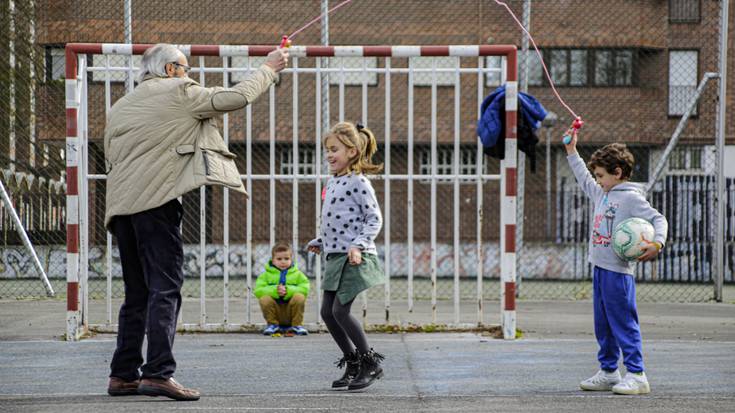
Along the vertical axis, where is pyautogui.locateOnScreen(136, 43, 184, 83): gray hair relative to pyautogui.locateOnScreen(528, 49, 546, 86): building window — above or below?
below

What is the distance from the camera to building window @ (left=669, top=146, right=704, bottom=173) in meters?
19.2

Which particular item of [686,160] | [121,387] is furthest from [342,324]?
[686,160]

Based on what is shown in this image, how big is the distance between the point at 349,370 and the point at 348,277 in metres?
0.50

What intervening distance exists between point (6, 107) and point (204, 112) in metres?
7.62

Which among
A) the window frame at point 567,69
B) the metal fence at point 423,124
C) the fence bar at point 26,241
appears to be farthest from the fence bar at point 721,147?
the window frame at point 567,69

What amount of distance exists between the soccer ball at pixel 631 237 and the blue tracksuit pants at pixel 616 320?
17cm

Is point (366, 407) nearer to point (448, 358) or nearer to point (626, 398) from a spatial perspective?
point (626, 398)

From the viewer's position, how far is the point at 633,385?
5820 millimetres

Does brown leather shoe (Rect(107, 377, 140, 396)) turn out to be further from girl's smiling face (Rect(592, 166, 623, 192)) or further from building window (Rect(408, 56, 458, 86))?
building window (Rect(408, 56, 458, 86))

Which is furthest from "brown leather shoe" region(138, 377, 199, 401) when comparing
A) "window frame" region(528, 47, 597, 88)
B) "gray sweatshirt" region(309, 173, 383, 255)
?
"window frame" region(528, 47, 597, 88)

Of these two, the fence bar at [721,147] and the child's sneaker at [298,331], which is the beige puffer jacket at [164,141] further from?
the fence bar at [721,147]

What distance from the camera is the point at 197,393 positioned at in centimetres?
560

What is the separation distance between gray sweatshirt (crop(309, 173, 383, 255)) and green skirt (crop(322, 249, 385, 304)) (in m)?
0.05

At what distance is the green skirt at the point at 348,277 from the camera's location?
6.05m
